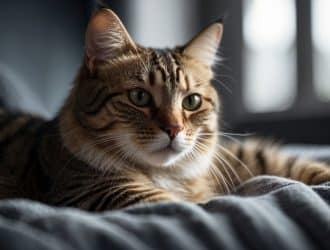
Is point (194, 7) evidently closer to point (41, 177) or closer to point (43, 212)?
point (41, 177)

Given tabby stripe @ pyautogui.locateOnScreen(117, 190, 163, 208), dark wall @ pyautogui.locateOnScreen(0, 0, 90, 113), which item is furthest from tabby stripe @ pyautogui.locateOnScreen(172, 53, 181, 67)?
dark wall @ pyautogui.locateOnScreen(0, 0, 90, 113)

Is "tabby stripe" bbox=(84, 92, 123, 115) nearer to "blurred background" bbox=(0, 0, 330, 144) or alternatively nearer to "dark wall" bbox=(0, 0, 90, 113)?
"blurred background" bbox=(0, 0, 330, 144)

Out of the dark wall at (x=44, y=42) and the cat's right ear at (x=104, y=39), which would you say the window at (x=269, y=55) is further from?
the cat's right ear at (x=104, y=39)

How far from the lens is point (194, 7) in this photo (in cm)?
321

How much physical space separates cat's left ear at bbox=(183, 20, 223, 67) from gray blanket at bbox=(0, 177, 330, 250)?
2.02ft

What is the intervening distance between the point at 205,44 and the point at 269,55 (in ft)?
5.91

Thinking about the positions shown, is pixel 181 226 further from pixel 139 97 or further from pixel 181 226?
pixel 139 97

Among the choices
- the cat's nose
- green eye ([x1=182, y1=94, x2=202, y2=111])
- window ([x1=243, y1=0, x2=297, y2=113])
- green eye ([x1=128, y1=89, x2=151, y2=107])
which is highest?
green eye ([x1=128, y1=89, x2=151, y2=107])

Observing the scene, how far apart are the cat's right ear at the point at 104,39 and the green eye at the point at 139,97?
13 cm

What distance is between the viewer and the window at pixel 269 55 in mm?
2895

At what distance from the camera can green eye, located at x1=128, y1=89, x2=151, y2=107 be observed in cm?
111

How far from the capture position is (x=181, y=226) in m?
0.65

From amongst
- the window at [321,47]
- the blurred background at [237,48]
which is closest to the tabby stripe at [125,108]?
the blurred background at [237,48]

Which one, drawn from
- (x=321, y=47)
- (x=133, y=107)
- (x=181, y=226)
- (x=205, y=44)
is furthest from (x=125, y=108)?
(x=321, y=47)
